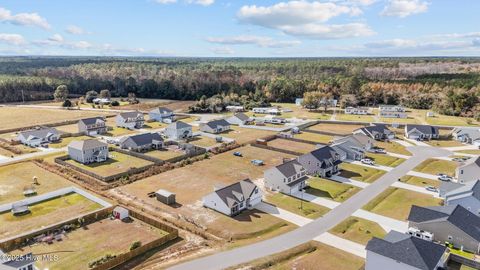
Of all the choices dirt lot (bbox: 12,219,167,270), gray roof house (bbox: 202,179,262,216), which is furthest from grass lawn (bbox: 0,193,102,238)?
gray roof house (bbox: 202,179,262,216)

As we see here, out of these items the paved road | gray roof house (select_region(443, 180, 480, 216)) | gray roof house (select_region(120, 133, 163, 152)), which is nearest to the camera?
the paved road

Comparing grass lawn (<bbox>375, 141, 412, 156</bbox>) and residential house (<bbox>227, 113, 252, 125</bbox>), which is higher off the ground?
residential house (<bbox>227, 113, 252, 125</bbox>)

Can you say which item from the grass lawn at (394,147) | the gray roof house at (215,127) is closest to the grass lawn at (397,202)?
the grass lawn at (394,147)

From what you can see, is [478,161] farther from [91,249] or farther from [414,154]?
[91,249]

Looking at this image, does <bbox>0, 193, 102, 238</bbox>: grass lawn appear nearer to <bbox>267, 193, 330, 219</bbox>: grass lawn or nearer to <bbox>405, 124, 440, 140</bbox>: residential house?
<bbox>267, 193, 330, 219</bbox>: grass lawn

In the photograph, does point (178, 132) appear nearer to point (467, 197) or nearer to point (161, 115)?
point (161, 115)

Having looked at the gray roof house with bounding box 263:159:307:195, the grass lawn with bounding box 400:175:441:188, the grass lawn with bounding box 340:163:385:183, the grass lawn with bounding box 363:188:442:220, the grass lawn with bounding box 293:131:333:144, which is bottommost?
the grass lawn with bounding box 363:188:442:220

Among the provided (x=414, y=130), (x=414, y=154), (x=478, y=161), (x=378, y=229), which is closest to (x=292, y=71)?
(x=414, y=130)

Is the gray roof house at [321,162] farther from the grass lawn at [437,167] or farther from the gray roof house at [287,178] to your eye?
the grass lawn at [437,167]
